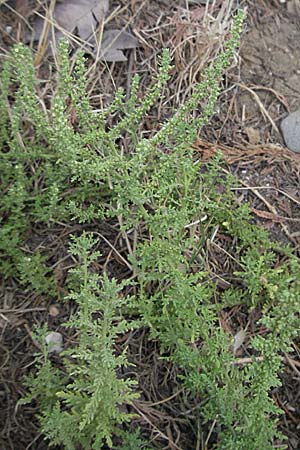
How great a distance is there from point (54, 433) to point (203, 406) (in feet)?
1.96

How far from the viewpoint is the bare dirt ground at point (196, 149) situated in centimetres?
245

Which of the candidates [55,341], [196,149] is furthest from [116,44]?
[55,341]

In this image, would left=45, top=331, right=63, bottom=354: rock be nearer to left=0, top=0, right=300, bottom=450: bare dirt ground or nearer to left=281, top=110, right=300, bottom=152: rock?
left=0, top=0, right=300, bottom=450: bare dirt ground

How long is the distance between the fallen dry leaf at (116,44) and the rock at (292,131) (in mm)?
807

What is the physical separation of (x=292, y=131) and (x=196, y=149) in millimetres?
479

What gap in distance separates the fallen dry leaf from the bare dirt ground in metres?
0.04

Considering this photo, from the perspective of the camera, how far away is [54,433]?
2.11m

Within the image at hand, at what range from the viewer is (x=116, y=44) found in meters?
2.96

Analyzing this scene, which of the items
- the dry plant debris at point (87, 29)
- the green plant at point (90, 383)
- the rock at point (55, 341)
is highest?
the dry plant debris at point (87, 29)

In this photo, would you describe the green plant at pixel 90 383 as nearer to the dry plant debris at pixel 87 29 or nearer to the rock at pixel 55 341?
the rock at pixel 55 341

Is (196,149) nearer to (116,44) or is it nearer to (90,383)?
(116,44)

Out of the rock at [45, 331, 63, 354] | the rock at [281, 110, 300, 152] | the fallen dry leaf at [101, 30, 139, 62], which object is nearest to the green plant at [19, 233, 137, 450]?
the rock at [45, 331, 63, 354]

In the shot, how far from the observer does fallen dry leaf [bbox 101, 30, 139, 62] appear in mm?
2920

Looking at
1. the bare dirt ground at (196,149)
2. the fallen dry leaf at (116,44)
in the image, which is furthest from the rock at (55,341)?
the fallen dry leaf at (116,44)
